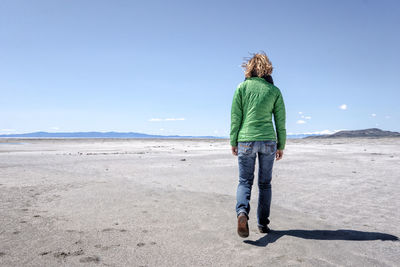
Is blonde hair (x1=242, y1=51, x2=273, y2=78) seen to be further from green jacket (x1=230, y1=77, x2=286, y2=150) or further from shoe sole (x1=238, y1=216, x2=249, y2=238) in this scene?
shoe sole (x1=238, y1=216, x2=249, y2=238)

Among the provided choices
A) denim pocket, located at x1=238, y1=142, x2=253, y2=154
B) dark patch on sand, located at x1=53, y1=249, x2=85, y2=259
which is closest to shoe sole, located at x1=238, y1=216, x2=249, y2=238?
denim pocket, located at x1=238, y1=142, x2=253, y2=154

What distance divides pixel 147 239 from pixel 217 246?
0.86 m

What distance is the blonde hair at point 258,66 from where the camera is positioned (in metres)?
3.57

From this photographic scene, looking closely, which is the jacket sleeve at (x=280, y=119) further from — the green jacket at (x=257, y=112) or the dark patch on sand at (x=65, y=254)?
the dark patch on sand at (x=65, y=254)

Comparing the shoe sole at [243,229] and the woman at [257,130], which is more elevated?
the woman at [257,130]

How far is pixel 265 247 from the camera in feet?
9.90

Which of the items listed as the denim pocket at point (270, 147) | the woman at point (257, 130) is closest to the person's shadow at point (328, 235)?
the woman at point (257, 130)

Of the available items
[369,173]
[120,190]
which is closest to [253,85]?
[120,190]

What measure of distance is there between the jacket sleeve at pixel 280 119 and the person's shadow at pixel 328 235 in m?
1.14

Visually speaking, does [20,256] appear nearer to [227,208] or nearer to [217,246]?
[217,246]

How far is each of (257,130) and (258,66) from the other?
90 cm

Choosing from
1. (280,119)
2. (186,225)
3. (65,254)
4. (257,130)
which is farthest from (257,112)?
(65,254)

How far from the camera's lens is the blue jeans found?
337 cm

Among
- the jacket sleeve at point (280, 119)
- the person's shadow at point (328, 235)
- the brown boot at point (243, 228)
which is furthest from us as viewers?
the jacket sleeve at point (280, 119)
